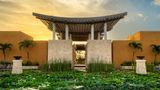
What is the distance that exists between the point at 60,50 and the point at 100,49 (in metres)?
3.05

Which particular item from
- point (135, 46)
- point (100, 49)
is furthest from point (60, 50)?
point (135, 46)

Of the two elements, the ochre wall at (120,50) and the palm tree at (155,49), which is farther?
the ochre wall at (120,50)

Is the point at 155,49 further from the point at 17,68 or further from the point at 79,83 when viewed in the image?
the point at 79,83

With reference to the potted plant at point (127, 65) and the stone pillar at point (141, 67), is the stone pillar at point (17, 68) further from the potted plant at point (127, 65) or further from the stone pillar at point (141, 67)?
the potted plant at point (127, 65)

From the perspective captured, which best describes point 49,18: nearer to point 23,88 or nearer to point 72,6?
point 72,6

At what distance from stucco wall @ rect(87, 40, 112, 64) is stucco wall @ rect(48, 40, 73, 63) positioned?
1460 mm

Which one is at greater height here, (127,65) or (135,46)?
(135,46)

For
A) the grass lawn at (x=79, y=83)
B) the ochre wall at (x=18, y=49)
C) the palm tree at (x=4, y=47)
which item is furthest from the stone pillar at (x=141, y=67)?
the palm tree at (x=4, y=47)

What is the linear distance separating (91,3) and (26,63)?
7643mm

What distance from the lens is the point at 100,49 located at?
908 inches

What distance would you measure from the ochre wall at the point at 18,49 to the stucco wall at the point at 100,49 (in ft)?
13.7

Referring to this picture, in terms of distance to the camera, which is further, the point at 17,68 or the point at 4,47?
the point at 4,47

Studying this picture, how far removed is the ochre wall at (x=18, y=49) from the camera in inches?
993

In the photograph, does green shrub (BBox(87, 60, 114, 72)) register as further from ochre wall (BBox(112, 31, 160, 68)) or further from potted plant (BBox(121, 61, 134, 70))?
ochre wall (BBox(112, 31, 160, 68))
